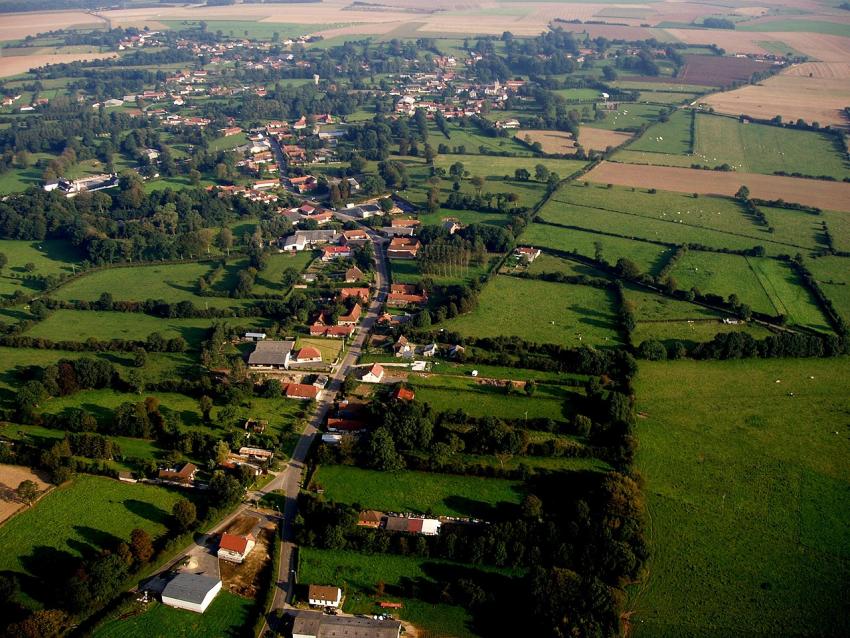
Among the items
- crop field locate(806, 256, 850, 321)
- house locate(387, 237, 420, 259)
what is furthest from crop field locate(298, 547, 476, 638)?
crop field locate(806, 256, 850, 321)

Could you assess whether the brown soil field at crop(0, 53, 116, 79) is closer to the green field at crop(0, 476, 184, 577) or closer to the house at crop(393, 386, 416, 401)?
the green field at crop(0, 476, 184, 577)

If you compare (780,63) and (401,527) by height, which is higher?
(780,63)

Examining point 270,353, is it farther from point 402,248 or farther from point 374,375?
point 402,248

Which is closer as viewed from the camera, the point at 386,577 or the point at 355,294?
the point at 386,577

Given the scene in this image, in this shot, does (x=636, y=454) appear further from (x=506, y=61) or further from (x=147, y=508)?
(x=506, y=61)

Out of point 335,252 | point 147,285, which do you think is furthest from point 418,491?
point 147,285

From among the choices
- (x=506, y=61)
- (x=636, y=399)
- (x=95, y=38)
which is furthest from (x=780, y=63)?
(x=95, y=38)
